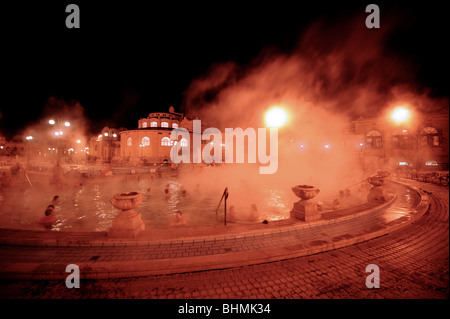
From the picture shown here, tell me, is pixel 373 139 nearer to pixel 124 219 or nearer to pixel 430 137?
pixel 430 137

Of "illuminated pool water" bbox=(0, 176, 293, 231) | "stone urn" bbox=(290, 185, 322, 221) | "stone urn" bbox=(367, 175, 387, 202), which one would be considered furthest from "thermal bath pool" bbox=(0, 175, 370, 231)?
"stone urn" bbox=(290, 185, 322, 221)

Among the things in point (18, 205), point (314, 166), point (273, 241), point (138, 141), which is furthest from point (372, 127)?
point (138, 141)

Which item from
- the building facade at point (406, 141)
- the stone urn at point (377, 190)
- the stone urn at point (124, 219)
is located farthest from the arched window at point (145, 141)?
the stone urn at point (377, 190)

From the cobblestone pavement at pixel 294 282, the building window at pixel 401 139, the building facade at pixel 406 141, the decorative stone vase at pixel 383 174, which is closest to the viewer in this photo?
the cobblestone pavement at pixel 294 282

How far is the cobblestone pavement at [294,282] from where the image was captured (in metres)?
2.51

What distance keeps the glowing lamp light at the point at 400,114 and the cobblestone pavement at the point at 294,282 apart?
23.7 m

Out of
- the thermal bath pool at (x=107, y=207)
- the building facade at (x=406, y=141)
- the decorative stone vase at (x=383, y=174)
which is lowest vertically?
the thermal bath pool at (x=107, y=207)

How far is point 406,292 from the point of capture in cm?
254

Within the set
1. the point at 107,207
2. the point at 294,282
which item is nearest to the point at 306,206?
the point at 294,282

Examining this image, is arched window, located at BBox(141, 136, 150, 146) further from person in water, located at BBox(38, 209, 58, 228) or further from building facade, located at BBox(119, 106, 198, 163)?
person in water, located at BBox(38, 209, 58, 228)

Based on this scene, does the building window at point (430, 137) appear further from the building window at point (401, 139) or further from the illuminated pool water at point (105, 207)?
the illuminated pool water at point (105, 207)

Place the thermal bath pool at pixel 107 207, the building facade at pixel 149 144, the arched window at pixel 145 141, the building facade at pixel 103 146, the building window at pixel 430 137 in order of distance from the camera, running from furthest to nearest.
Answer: the building facade at pixel 103 146 < the arched window at pixel 145 141 < the building facade at pixel 149 144 < the building window at pixel 430 137 < the thermal bath pool at pixel 107 207

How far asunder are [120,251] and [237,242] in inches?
93.6
